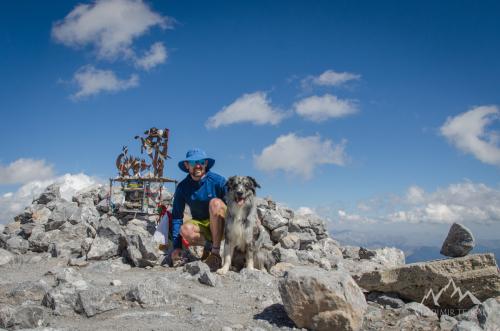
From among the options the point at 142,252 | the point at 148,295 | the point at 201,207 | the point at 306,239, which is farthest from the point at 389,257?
the point at 148,295

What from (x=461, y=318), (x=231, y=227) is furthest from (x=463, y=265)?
(x=231, y=227)

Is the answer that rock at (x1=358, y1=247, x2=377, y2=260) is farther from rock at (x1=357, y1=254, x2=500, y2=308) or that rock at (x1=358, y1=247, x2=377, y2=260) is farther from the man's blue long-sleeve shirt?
rock at (x1=357, y1=254, x2=500, y2=308)

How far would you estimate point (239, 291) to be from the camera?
19.8ft

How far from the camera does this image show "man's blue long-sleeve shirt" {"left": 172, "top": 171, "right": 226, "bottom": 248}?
805cm

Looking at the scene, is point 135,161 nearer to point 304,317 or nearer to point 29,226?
point 29,226

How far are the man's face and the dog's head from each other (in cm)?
72

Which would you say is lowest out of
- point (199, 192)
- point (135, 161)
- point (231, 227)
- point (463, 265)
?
point (463, 265)

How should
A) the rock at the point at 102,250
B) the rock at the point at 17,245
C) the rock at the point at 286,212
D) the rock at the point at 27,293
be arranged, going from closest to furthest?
the rock at the point at 27,293 < the rock at the point at 102,250 < the rock at the point at 17,245 < the rock at the point at 286,212

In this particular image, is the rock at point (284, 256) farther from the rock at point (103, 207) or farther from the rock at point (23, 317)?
the rock at point (103, 207)

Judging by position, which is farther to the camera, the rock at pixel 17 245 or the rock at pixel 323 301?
the rock at pixel 17 245

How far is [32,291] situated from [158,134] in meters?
10.6

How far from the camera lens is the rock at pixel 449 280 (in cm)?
522

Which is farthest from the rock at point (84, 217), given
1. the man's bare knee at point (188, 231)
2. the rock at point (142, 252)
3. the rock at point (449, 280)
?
the rock at point (449, 280)

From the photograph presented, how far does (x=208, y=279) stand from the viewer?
6266mm
